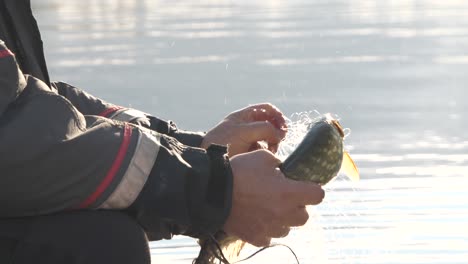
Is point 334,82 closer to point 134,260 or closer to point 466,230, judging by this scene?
point 466,230

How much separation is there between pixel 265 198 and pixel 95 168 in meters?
0.41

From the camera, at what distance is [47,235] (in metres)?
3.06

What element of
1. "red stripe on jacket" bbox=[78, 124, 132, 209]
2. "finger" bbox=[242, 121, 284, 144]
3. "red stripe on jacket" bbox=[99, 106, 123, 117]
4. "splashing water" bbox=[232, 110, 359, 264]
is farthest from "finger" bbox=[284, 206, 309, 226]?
"red stripe on jacket" bbox=[99, 106, 123, 117]

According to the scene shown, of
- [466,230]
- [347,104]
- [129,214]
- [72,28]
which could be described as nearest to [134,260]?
[129,214]

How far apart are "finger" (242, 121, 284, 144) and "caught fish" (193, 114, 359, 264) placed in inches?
12.0

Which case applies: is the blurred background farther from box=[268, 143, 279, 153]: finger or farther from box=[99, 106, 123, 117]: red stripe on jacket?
box=[99, 106, 123, 117]: red stripe on jacket

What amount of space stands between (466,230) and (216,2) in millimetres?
12909

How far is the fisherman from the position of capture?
303 cm

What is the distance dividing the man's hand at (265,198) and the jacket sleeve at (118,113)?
0.82 meters

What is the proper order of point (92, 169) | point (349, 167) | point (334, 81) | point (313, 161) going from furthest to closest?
1. point (334, 81)
2. point (349, 167)
3. point (313, 161)
4. point (92, 169)

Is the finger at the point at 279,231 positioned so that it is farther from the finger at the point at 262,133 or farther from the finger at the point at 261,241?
the finger at the point at 262,133

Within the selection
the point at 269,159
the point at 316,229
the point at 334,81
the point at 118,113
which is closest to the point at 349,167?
the point at 316,229

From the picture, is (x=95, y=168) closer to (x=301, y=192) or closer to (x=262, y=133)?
(x=301, y=192)

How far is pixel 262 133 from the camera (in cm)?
375
